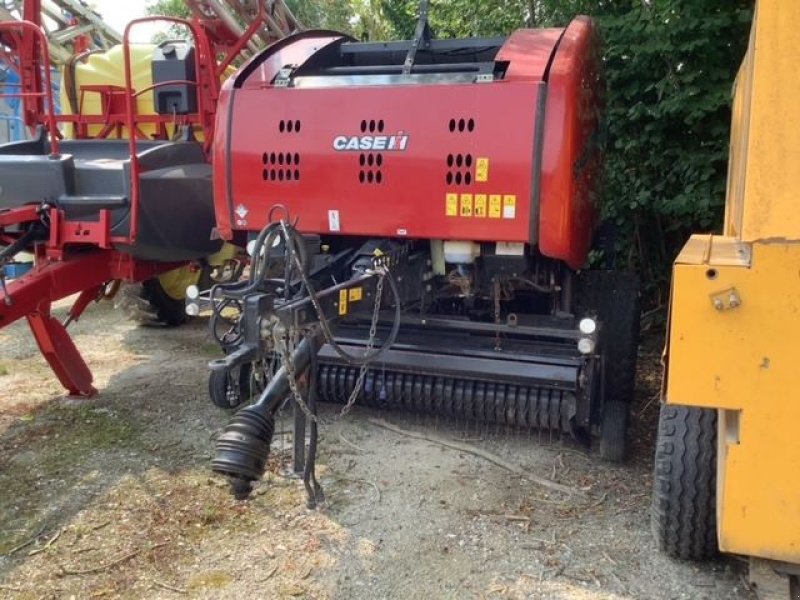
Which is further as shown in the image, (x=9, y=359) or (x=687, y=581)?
(x=9, y=359)

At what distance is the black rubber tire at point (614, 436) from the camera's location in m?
3.91

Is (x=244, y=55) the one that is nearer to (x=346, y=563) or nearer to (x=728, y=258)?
(x=346, y=563)

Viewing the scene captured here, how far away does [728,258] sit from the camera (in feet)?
7.19

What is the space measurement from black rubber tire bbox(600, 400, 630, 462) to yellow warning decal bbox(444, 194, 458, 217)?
4.34 feet

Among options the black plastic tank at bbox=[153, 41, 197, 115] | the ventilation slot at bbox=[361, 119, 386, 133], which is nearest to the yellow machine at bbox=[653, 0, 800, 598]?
the ventilation slot at bbox=[361, 119, 386, 133]

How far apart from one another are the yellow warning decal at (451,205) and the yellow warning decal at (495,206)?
0.16 m

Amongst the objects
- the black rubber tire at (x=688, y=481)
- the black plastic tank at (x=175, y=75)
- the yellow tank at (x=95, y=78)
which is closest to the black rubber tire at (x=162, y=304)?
the yellow tank at (x=95, y=78)

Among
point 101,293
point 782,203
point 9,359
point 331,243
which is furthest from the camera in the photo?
point 9,359

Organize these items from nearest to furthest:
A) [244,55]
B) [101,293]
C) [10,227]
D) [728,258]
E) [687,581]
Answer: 1. [728,258]
2. [687,581]
3. [10,227]
4. [101,293]
5. [244,55]

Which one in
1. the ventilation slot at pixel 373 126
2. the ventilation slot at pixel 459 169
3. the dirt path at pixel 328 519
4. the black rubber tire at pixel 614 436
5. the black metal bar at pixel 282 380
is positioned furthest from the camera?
the black rubber tire at pixel 614 436

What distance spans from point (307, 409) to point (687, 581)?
5.04 ft

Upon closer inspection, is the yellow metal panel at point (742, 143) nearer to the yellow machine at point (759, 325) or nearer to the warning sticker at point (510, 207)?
the yellow machine at point (759, 325)

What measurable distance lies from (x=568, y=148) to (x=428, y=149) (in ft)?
2.11

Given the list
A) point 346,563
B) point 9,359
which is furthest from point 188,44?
point 346,563
